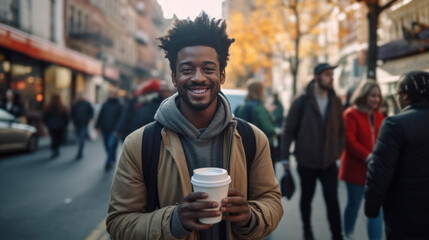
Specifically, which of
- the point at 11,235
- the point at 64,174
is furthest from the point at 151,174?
the point at 64,174

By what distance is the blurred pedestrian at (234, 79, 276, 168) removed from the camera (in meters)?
5.04

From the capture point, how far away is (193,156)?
6.12ft

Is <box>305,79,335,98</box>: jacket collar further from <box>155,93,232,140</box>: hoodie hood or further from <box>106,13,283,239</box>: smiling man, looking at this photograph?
<box>155,93,232,140</box>: hoodie hood

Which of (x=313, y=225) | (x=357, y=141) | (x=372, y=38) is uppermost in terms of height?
(x=372, y=38)

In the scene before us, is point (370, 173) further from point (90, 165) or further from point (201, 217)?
point (90, 165)

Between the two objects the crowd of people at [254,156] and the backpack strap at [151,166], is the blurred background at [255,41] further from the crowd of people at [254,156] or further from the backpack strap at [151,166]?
the backpack strap at [151,166]

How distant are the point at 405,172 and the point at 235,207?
1708 mm

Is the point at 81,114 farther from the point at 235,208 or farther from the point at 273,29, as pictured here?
the point at 273,29

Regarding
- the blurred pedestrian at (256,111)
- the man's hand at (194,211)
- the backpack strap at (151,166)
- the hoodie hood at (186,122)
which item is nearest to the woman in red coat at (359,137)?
the blurred pedestrian at (256,111)

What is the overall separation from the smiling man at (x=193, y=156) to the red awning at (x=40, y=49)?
1487cm

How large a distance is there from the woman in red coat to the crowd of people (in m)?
0.01

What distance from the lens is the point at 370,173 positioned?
110 inches

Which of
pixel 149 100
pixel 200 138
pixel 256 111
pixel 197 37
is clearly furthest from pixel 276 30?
pixel 200 138

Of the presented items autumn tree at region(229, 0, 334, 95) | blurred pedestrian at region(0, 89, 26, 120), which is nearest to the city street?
blurred pedestrian at region(0, 89, 26, 120)
